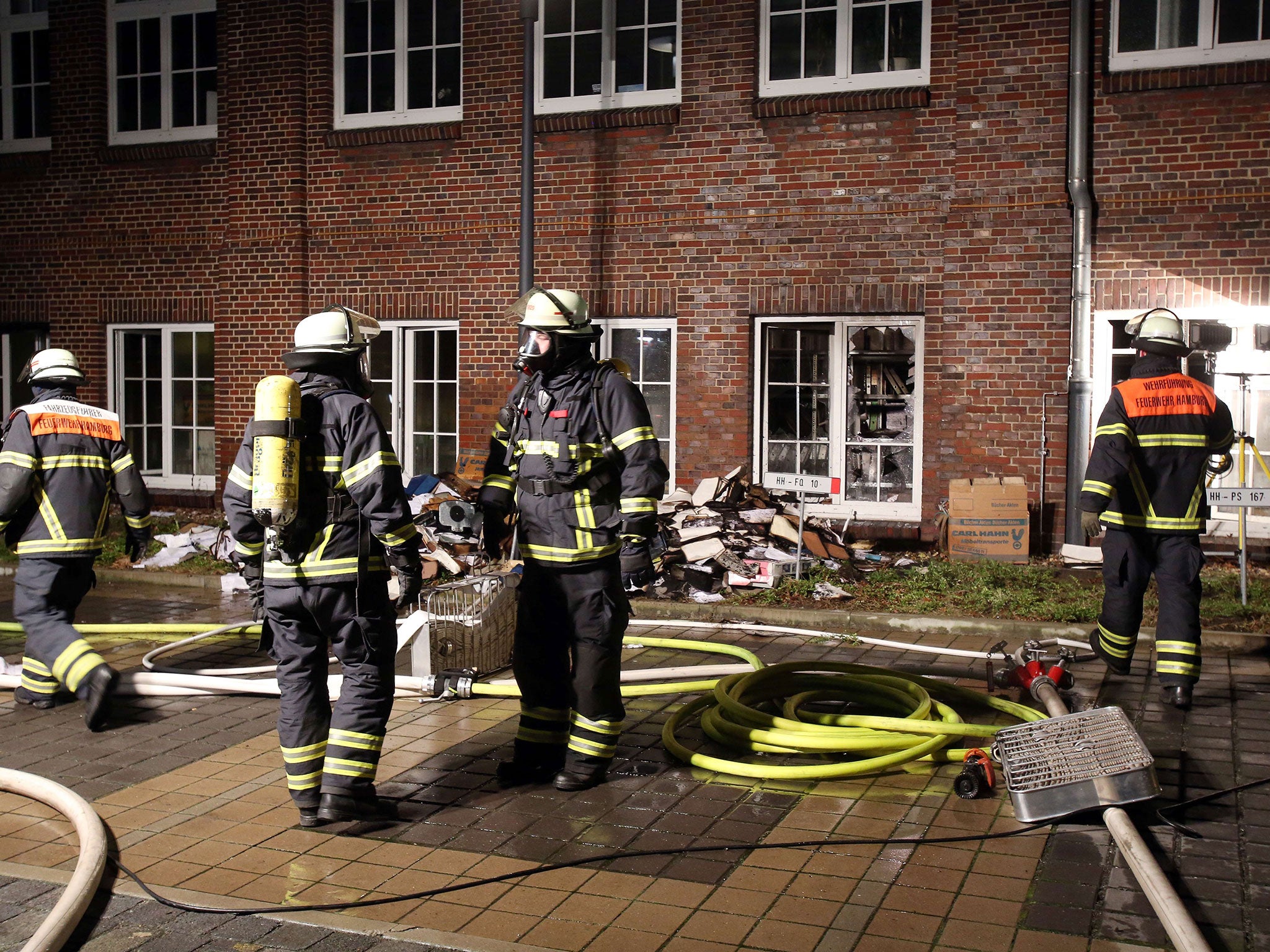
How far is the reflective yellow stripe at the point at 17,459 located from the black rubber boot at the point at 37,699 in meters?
1.22

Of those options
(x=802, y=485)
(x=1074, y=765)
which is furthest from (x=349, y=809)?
(x=802, y=485)

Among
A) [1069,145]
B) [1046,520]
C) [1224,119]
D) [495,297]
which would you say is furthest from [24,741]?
[1224,119]

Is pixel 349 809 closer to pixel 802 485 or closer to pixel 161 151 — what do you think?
pixel 802 485

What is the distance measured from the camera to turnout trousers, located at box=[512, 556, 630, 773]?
5348 mm

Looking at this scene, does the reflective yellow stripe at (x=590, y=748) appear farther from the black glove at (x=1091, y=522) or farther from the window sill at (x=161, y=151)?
the window sill at (x=161, y=151)

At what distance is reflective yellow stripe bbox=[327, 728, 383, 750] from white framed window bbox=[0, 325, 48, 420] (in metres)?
11.2

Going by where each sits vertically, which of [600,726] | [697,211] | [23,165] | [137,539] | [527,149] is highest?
[23,165]

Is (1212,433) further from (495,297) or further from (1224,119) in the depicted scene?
(495,297)

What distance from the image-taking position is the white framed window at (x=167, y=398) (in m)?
13.9

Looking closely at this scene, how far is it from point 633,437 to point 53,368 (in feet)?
Result: 11.3

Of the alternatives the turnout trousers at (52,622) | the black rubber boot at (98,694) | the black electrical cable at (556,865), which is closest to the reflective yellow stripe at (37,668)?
the turnout trousers at (52,622)

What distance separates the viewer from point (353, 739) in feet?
16.1

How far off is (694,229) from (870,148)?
1.70 meters

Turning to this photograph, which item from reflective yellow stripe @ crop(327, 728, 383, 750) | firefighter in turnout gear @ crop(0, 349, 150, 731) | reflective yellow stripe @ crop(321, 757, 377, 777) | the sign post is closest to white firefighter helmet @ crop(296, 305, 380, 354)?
reflective yellow stripe @ crop(327, 728, 383, 750)
